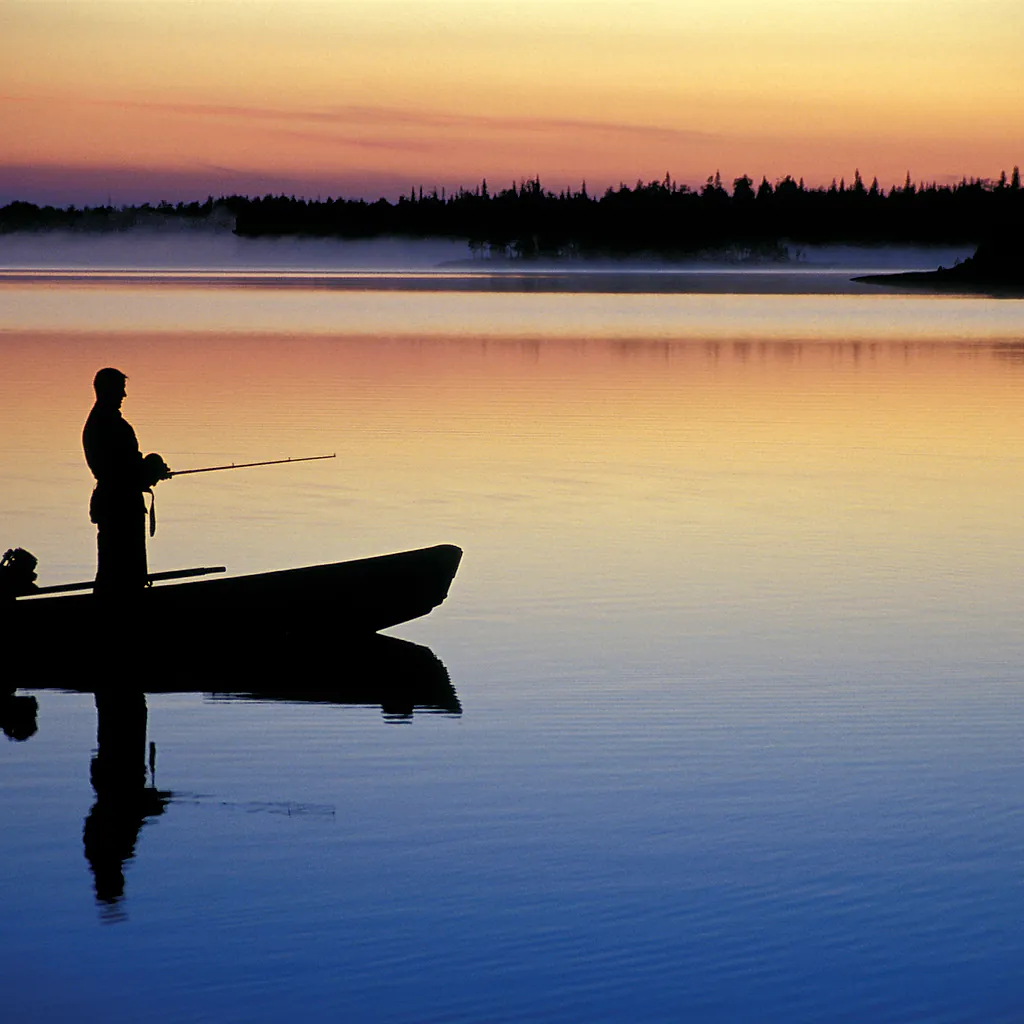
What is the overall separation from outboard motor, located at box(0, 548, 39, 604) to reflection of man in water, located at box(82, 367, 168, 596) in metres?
0.48

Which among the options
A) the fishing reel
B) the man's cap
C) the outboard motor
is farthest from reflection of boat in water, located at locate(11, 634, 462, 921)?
the man's cap

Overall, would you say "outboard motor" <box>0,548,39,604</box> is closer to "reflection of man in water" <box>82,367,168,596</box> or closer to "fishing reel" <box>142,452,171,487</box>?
"reflection of man in water" <box>82,367,168,596</box>

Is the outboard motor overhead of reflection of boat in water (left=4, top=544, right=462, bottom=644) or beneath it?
overhead

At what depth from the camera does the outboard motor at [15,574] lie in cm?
1198

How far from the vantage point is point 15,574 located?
12023 mm

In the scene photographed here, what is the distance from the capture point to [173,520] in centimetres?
1866

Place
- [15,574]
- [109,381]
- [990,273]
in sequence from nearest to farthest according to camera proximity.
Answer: [109,381], [15,574], [990,273]

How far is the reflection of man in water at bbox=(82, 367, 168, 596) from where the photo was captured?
11734 millimetres

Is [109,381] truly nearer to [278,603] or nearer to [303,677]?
[278,603]

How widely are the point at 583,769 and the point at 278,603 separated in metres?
3.82

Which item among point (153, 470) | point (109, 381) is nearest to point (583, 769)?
point (153, 470)

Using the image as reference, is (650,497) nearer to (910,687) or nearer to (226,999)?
(910,687)

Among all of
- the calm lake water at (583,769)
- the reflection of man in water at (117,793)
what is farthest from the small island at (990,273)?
the reflection of man in water at (117,793)

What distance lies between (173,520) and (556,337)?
45527 mm
